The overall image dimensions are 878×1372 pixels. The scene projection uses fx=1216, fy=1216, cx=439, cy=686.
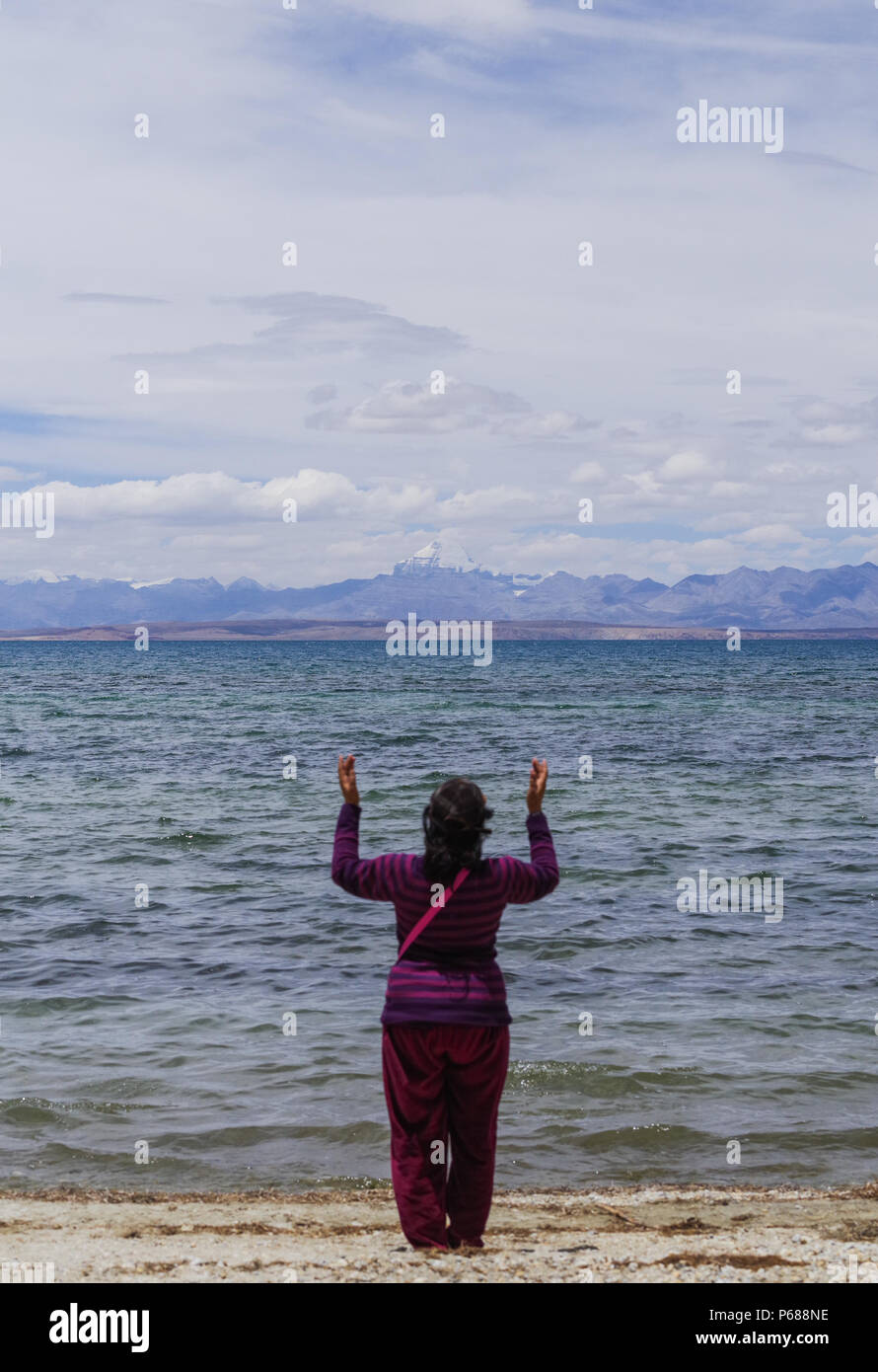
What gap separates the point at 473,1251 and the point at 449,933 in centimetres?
180

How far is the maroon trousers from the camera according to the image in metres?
5.84

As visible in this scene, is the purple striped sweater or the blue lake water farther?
Result: the blue lake water

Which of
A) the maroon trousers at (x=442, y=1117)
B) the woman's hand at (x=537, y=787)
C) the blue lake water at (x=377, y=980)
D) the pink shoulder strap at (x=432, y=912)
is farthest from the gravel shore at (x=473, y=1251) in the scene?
the woman's hand at (x=537, y=787)

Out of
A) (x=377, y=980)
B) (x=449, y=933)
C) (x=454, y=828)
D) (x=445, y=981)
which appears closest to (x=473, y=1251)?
(x=445, y=981)

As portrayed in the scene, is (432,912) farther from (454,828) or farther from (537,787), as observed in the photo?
(537,787)

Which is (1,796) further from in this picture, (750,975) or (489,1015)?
(489,1015)

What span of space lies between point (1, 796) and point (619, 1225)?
23.7 metres

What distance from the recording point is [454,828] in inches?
222

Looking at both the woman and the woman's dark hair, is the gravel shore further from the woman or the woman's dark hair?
the woman's dark hair

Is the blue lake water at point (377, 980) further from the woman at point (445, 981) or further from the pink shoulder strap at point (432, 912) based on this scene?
the pink shoulder strap at point (432, 912)

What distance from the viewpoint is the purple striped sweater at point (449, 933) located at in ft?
19.0

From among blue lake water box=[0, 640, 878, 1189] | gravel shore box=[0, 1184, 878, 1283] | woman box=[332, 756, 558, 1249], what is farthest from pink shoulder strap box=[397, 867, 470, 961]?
blue lake water box=[0, 640, 878, 1189]

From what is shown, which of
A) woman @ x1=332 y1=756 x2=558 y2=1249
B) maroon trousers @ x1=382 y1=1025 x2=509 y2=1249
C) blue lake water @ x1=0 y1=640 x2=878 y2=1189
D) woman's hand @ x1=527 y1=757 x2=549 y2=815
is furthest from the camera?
blue lake water @ x1=0 y1=640 x2=878 y2=1189

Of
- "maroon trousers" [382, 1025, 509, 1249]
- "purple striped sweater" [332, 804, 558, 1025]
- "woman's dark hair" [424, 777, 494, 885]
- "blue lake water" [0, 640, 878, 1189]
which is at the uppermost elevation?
"woman's dark hair" [424, 777, 494, 885]
